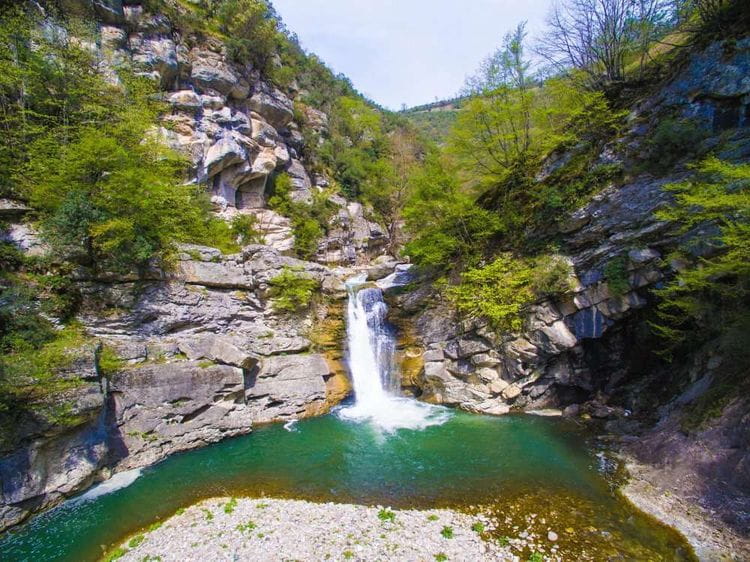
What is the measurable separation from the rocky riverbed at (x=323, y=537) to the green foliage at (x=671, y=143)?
12.9m

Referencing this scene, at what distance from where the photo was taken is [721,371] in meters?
9.71

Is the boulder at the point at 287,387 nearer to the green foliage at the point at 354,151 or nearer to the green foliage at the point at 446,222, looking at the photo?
the green foliage at the point at 446,222

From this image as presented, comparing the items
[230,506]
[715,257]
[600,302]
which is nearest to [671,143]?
[715,257]

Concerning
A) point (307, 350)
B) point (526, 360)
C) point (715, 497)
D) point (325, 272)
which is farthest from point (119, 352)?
point (715, 497)

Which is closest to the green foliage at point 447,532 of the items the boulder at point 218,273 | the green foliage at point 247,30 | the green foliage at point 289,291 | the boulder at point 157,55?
the green foliage at point 289,291

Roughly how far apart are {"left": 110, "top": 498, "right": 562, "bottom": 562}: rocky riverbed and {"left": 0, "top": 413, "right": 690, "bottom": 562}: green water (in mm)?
598

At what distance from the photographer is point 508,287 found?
15453 mm

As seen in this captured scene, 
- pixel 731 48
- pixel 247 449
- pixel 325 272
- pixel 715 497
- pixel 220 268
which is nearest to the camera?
pixel 715 497

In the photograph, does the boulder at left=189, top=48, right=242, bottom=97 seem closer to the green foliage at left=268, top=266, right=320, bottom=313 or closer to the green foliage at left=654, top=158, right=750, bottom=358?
the green foliage at left=268, top=266, right=320, bottom=313

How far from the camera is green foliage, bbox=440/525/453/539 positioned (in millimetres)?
7504

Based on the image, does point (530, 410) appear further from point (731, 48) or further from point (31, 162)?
point (31, 162)

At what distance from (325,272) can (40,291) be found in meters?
11.8

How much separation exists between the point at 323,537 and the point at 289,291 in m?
11.8

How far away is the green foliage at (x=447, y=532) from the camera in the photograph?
7504 millimetres
